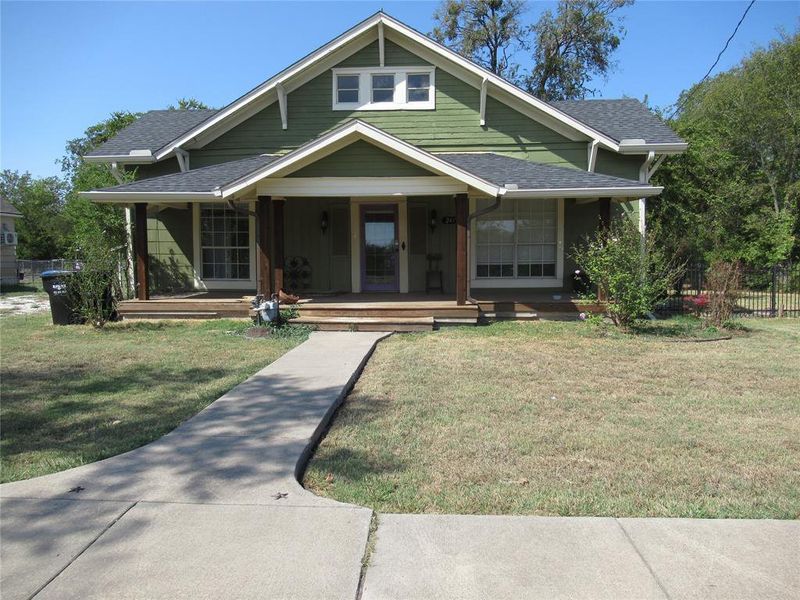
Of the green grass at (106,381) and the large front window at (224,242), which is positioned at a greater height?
the large front window at (224,242)

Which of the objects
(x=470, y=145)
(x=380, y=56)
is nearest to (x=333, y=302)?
(x=470, y=145)

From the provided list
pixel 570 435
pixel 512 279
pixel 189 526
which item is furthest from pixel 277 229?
pixel 189 526

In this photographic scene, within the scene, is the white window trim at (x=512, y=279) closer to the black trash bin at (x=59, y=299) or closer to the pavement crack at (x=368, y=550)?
the black trash bin at (x=59, y=299)

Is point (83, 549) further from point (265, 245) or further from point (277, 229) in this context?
point (277, 229)

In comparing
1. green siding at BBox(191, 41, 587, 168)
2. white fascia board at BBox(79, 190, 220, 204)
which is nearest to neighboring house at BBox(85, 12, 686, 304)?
green siding at BBox(191, 41, 587, 168)

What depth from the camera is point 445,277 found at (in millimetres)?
14109

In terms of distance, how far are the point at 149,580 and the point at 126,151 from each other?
12.6 metres

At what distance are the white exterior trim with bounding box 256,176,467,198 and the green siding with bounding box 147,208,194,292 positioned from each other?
4255 millimetres

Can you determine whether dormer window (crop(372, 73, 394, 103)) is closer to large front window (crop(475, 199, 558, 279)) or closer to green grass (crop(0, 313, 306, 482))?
large front window (crop(475, 199, 558, 279))

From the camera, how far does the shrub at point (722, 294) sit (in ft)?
37.1

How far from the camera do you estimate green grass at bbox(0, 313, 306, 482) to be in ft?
15.8

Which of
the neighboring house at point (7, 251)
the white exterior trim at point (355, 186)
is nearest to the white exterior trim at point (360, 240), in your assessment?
the white exterior trim at point (355, 186)

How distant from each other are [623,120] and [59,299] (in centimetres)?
1323

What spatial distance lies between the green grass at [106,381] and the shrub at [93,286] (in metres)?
0.30
